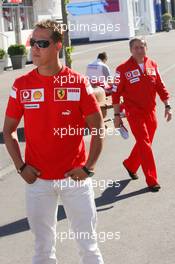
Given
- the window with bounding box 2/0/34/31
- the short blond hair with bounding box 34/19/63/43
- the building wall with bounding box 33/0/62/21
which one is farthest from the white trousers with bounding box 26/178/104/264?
the building wall with bounding box 33/0/62/21

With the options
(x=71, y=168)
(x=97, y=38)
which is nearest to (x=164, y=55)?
(x=97, y=38)

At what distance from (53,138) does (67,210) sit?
49 centimetres

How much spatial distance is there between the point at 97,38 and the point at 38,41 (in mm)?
48233

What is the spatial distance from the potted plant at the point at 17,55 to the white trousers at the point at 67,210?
24.5m

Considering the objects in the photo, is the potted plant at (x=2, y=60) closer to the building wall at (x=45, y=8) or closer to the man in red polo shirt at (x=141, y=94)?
the building wall at (x=45, y=8)

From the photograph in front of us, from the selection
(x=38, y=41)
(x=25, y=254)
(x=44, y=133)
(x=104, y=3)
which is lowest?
(x=25, y=254)

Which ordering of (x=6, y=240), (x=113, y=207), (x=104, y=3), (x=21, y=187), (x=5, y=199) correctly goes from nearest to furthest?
1. (x=6, y=240)
2. (x=113, y=207)
3. (x=5, y=199)
4. (x=21, y=187)
5. (x=104, y=3)

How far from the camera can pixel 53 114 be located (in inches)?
150

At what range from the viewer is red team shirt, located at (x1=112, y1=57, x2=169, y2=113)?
24.1ft

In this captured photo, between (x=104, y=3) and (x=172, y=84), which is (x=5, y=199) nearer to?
(x=172, y=84)

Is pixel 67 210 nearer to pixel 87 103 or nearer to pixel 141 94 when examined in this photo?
pixel 87 103

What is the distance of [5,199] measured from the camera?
727cm

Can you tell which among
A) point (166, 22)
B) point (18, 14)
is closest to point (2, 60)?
point (18, 14)

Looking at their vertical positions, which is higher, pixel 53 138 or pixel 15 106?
pixel 15 106
